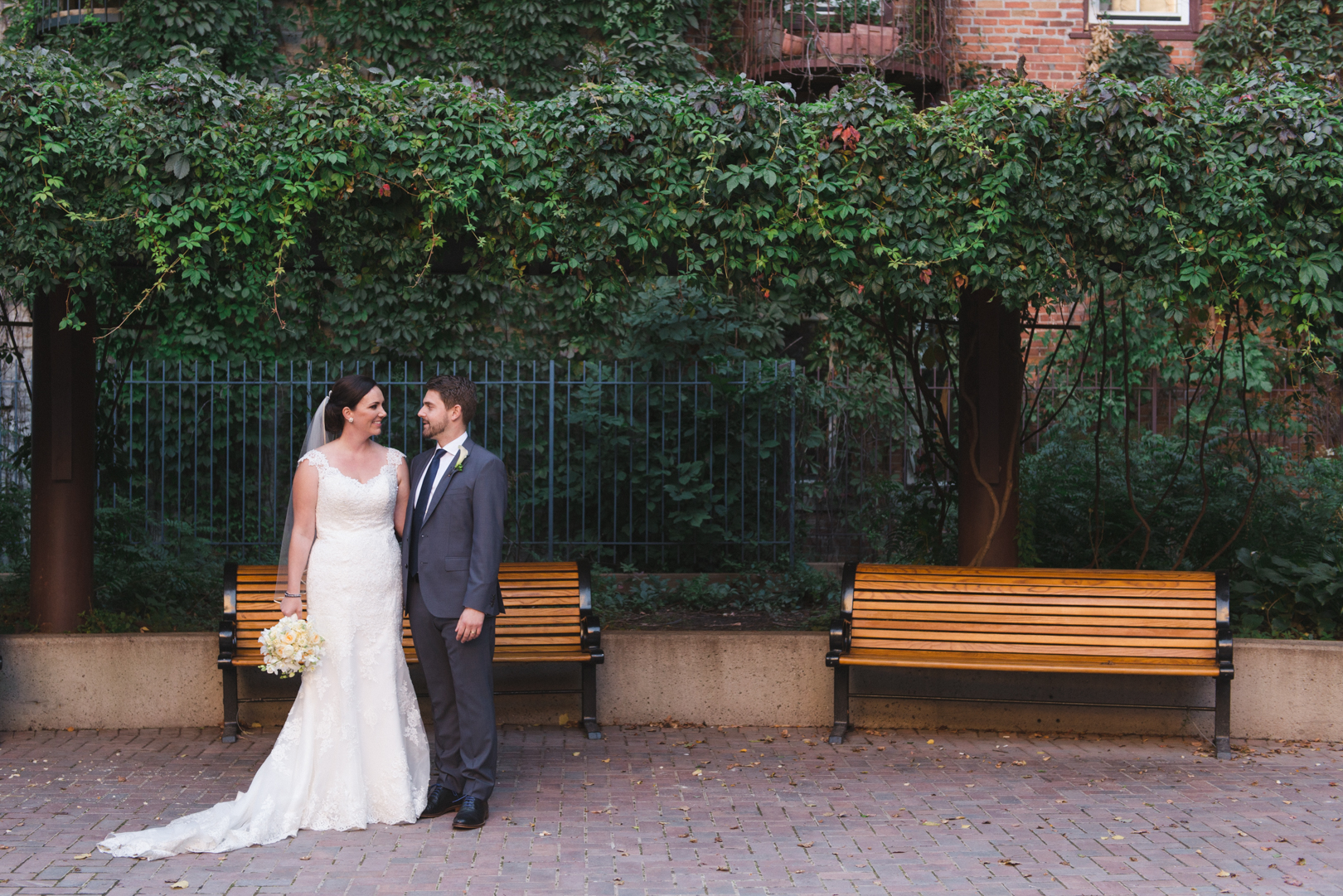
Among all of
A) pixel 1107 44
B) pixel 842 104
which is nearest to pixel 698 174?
pixel 842 104

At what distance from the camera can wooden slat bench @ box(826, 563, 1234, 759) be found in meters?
6.26

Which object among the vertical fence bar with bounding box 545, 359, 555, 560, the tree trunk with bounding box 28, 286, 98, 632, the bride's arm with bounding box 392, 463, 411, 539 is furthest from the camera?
the vertical fence bar with bounding box 545, 359, 555, 560

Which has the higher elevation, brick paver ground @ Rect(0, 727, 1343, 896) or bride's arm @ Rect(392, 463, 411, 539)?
bride's arm @ Rect(392, 463, 411, 539)

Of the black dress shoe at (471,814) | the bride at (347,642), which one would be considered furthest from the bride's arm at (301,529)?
the black dress shoe at (471,814)

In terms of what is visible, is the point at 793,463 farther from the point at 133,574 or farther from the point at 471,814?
the point at 471,814

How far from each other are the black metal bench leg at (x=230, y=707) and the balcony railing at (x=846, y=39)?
29.3ft

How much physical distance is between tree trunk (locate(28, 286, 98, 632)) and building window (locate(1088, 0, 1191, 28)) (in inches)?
464

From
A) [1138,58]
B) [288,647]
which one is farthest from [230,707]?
[1138,58]

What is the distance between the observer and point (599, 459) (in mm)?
10242

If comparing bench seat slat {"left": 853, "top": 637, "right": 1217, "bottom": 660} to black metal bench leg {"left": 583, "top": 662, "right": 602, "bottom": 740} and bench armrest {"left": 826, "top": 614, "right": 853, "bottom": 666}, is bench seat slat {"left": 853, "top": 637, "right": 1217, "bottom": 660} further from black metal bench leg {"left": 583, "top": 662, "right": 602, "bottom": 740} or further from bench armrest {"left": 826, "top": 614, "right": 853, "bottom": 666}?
black metal bench leg {"left": 583, "top": 662, "right": 602, "bottom": 740}

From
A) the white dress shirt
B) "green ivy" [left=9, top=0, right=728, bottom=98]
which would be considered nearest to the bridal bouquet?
the white dress shirt

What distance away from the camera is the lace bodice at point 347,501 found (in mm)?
4934

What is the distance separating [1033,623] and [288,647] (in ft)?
13.2

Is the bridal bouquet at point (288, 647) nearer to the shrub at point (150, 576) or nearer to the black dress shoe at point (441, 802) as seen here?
the black dress shoe at point (441, 802)
